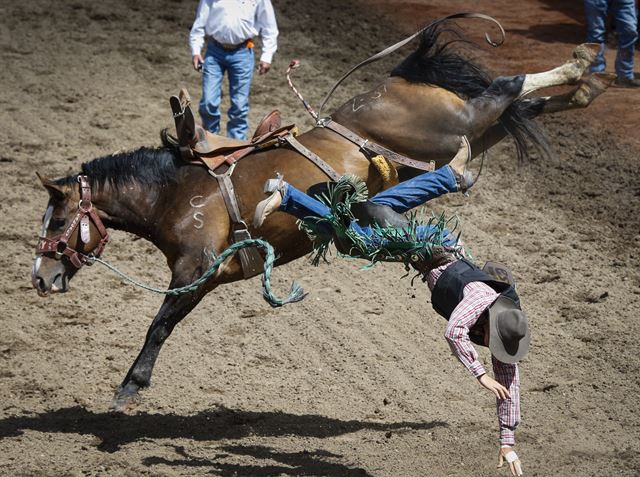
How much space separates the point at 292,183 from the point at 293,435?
1.61m

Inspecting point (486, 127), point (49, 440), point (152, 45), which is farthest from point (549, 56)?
point (49, 440)

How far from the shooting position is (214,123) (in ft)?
30.5

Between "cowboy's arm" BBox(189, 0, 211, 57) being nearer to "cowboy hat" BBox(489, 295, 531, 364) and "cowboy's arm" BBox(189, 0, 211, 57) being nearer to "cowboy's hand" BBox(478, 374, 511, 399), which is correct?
"cowboy hat" BBox(489, 295, 531, 364)

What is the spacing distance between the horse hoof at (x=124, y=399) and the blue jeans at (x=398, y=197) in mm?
1509

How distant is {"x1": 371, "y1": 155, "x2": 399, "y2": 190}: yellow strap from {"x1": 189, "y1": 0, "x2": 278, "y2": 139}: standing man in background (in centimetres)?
283

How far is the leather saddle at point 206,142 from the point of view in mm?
6355

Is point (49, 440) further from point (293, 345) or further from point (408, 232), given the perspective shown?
point (408, 232)

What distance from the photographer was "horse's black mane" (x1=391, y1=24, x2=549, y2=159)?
719cm

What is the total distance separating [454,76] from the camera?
7227 millimetres

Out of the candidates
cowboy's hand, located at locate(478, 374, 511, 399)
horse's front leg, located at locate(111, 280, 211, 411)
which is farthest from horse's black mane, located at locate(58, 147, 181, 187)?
cowboy's hand, located at locate(478, 374, 511, 399)

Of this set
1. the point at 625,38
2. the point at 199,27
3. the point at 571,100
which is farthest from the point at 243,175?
the point at 625,38

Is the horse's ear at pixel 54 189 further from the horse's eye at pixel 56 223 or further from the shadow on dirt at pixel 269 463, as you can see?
the shadow on dirt at pixel 269 463

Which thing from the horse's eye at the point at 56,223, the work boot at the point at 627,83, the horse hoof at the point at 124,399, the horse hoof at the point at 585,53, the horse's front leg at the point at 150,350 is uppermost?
the horse hoof at the point at 585,53

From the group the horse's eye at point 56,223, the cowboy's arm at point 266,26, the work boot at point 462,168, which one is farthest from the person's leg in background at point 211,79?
the work boot at point 462,168
